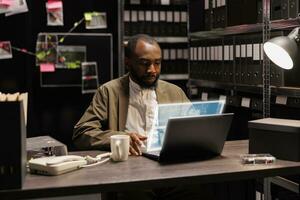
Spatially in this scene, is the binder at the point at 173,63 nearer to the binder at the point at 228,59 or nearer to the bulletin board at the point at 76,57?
the bulletin board at the point at 76,57

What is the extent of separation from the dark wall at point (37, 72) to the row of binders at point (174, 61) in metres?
0.45

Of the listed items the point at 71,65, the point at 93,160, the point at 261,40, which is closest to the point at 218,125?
the point at 93,160

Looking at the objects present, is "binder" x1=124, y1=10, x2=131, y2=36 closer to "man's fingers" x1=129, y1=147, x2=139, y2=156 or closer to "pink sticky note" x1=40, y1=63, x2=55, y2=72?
"pink sticky note" x1=40, y1=63, x2=55, y2=72

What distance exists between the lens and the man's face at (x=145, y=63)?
8.37 feet

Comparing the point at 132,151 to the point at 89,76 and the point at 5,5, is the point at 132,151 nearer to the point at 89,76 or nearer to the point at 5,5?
the point at 89,76

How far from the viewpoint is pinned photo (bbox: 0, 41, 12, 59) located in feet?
13.2

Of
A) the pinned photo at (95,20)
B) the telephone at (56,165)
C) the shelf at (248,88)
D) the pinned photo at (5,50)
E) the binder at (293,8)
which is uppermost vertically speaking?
the pinned photo at (95,20)

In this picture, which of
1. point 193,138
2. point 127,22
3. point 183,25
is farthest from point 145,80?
point 183,25

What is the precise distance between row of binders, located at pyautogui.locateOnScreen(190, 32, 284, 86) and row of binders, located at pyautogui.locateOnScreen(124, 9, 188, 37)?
0.28 m

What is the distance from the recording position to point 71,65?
164 inches

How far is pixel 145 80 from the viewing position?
2574 mm

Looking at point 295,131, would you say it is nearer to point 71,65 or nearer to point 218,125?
point 218,125

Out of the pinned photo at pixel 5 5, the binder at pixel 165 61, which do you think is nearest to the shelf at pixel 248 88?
the binder at pixel 165 61

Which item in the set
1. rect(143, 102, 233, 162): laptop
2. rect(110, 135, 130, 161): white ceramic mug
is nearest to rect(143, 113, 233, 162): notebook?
rect(143, 102, 233, 162): laptop
